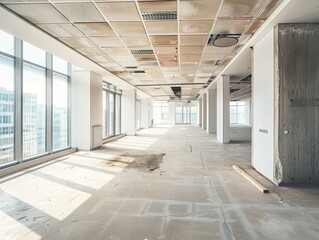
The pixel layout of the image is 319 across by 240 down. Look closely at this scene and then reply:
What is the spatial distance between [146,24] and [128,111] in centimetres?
967

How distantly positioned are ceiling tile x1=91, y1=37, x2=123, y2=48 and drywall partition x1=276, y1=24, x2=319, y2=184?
11.6 ft

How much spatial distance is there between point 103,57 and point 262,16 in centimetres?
449

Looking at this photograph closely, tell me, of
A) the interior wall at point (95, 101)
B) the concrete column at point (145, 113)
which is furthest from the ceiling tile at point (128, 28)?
the concrete column at point (145, 113)

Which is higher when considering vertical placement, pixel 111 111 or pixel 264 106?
pixel 111 111

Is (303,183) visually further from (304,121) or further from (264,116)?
(264,116)

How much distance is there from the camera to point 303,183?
12.7 feet

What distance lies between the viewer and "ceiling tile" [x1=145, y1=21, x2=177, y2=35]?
420 centimetres

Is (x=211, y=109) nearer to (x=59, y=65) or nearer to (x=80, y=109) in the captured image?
(x=80, y=109)

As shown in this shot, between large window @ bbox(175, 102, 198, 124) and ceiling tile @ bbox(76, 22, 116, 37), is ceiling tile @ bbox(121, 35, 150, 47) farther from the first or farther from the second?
large window @ bbox(175, 102, 198, 124)

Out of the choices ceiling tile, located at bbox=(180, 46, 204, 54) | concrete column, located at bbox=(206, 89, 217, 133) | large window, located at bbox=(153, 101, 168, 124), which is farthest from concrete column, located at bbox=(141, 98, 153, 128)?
ceiling tile, located at bbox=(180, 46, 204, 54)

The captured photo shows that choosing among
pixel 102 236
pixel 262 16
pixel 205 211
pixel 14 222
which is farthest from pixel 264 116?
pixel 14 222

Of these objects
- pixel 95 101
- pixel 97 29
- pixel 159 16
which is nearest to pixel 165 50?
pixel 159 16

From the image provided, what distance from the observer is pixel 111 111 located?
12023 millimetres

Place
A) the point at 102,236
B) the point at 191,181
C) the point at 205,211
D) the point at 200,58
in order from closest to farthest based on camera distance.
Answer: the point at 102,236 → the point at 205,211 → the point at 191,181 → the point at 200,58
